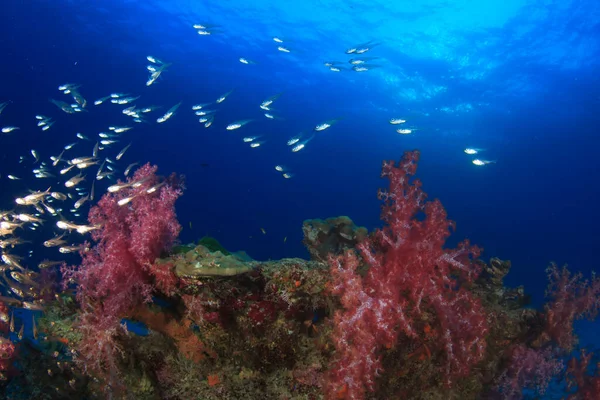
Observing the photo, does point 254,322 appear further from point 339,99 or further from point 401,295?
point 339,99

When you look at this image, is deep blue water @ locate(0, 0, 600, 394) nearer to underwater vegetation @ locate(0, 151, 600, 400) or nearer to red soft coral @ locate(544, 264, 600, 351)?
underwater vegetation @ locate(0, 151, 600, 400)

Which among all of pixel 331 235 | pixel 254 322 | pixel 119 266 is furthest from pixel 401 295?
pixel 119 266

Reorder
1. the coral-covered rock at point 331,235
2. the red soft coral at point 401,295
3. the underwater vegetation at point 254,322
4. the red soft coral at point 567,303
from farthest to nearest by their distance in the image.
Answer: the coral-covered rock at point 331,235 → the red soft coral at point 567,303 → the underwater vegetation at point 254,322 → the red soft coral at point 401,295

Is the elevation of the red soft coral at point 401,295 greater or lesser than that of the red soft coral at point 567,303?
greater

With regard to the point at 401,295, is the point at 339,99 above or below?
below

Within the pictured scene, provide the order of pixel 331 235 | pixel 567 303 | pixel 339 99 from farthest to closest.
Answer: pixel 339 99 → pixel 331 235 → pixel 567 303

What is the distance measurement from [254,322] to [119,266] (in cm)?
224

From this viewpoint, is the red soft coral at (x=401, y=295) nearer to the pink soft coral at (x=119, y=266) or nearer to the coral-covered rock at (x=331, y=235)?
the coral-covered rock at (x=331, y=235)

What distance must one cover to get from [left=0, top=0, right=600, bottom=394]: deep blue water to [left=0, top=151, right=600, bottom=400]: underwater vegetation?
69.6 ft

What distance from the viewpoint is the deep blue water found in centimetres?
2794

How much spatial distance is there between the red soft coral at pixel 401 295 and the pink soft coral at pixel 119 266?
2675 mm

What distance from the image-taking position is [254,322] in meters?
4.82

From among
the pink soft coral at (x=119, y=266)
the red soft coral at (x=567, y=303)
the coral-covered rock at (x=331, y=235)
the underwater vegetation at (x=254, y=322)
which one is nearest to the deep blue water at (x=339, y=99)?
the coral-covered rock at (x=331, y=235)

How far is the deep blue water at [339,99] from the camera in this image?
27938 millimetres
